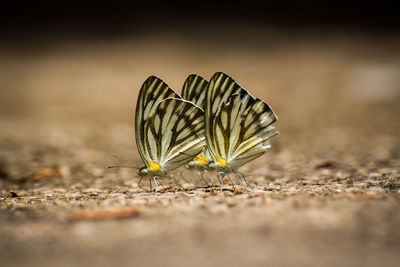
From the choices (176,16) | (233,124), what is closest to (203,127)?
(233,124)

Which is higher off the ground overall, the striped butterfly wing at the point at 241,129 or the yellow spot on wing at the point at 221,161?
the striped butterfly wing at the point at 241,129

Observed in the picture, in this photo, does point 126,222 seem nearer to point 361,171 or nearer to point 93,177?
point 93,177

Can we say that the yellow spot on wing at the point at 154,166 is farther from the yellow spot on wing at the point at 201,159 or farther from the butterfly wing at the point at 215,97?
the butterfly wing at the point at 215,97

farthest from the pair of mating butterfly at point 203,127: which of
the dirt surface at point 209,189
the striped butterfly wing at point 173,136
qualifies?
the dirt surface at point 209,189

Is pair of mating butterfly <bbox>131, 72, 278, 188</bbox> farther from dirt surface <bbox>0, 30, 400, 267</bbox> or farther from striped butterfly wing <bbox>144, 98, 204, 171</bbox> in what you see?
dirt surface <bbox>0, 30, 400, 267</bbox>

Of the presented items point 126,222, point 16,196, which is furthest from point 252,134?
point 16,196

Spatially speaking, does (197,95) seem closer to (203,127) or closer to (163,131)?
(203,127)

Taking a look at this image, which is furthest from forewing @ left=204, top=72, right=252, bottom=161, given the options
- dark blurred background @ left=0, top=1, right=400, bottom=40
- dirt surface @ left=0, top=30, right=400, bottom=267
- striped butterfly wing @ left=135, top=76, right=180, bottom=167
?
dark blurred background @ left=0, top=1, right=400, bottom=40

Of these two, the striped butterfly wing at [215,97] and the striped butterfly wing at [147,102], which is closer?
the striped butterfly wing at [215,97]
